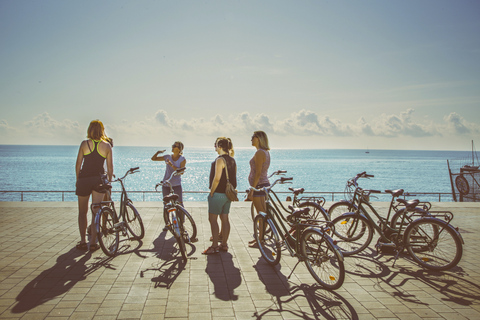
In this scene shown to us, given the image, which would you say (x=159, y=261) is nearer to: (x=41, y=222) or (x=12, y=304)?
(x=12, y=304)

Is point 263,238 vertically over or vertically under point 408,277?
over

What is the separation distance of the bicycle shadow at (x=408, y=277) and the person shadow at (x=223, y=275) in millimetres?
1705

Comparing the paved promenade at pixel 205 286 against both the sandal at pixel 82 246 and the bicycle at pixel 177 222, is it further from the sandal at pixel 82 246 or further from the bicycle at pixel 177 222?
the bicycle at pixel 177 222

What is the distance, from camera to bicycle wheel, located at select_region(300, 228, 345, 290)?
460 cm

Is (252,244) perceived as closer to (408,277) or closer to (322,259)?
(322,259)

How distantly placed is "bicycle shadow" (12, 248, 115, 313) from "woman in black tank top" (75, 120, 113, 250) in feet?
1.70

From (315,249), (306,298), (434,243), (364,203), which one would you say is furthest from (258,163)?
(434,243)

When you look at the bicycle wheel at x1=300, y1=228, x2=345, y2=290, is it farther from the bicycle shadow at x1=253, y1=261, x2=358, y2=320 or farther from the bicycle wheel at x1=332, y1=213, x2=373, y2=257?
the bicycle wheel at x1=332, y1=213, x2=373, y2=257

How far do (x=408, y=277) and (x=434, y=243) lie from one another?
766 millimetres

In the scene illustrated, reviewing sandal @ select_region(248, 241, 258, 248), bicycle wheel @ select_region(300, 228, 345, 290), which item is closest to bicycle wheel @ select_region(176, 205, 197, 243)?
sandal @ select_region(248, 241, 258, 248)

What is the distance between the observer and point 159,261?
5922 mm

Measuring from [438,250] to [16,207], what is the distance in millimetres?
10646

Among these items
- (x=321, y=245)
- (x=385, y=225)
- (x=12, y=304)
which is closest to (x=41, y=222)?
(x=12, y=304)

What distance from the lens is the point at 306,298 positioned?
14.8ft
